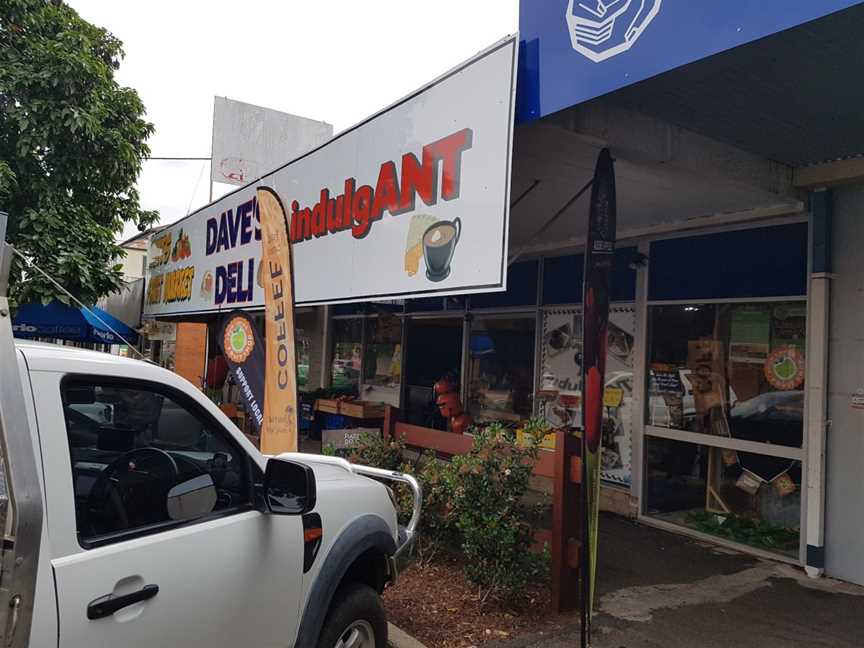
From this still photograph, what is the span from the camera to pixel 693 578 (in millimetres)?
5312

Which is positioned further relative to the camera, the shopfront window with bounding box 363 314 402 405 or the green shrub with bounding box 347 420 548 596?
the shopfront window with bounding box 363 314 402 405

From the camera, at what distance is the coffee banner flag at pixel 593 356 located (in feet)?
12.7

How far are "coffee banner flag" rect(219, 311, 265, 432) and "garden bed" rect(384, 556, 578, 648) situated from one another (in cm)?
218

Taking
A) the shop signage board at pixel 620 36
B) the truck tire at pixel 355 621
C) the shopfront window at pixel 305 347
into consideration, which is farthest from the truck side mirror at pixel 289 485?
the shopfront window at pixel 305 347

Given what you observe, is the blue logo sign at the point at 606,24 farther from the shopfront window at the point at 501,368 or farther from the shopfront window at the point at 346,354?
the shopfront window at the point at 346,354

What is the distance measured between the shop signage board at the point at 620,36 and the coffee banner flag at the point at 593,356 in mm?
603

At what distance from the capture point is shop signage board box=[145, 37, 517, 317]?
4.10 metres

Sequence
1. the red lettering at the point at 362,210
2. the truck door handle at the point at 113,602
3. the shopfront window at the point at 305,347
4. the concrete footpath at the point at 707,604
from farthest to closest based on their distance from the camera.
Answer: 1. the shopfront window at the point at 305,347
2. the red lettering at the point at 362,210
3. the concrete footpath at the point at 707,604
4. the truck door handle at the point at 113,602

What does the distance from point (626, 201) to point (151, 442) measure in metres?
4.87

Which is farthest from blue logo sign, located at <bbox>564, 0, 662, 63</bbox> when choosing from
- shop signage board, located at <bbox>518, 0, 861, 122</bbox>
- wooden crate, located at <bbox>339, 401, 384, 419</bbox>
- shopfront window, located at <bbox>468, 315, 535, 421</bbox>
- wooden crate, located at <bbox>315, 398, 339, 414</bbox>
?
wooden crate, located at <bbox>315, 398, 339, 414</bbox>

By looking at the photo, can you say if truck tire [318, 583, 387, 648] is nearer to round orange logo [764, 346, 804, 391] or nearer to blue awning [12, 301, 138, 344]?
round orange logo [764, 346, 804, 391]

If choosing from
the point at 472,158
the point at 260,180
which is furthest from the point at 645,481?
the point at 260,180

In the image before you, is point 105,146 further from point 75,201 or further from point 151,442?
point 151,442

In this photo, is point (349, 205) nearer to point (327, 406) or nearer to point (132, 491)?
point (132, 491)
